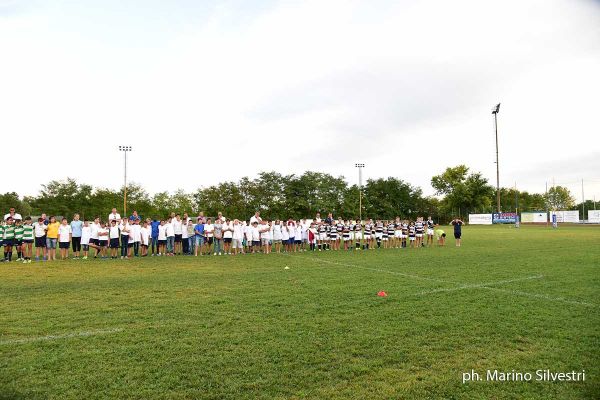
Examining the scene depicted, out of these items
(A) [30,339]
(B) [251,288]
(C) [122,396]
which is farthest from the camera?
(B) [251,288]

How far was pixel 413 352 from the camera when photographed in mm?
4824

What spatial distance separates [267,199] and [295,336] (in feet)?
179

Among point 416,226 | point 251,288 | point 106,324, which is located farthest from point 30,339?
point 416,226

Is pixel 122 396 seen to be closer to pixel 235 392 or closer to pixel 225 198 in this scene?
pixel 235 392

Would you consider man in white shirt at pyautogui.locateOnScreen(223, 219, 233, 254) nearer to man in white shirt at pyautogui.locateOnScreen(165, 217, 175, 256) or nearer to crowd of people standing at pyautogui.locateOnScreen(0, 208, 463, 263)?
crowd of people standing at pyautogui.locateOnScreen(0, 208, 463, 263)

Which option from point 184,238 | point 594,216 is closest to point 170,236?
point 184,238

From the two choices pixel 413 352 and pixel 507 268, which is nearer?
pixel 413 352

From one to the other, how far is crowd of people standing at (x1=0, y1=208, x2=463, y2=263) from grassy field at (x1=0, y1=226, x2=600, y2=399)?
6.33m

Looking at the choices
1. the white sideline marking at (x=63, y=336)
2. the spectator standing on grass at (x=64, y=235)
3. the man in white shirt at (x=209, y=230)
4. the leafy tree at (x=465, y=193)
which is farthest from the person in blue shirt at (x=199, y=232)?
the leafy tree at (x=465, y=193)

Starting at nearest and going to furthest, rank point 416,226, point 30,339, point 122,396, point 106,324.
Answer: point 122,396
point 30,339
point 106,324
point 416,226

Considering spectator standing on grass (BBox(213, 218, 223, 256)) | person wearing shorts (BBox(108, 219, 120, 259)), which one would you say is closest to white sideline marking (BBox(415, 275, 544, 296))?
spectator standing on grass (BBox(213, 218, 223, 256))

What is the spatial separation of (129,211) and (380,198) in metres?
43.3

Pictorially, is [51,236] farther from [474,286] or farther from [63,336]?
[474,286]

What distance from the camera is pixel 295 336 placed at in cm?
543
